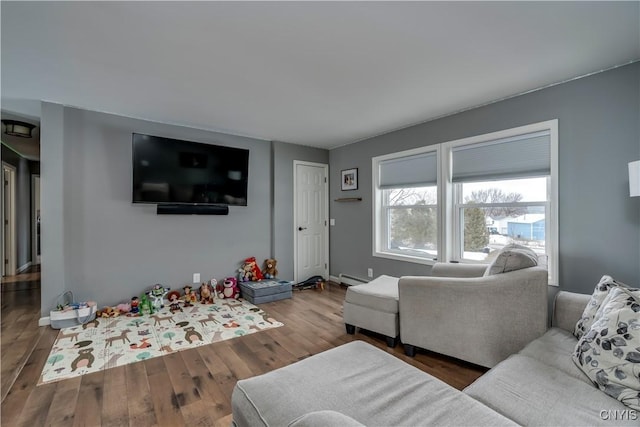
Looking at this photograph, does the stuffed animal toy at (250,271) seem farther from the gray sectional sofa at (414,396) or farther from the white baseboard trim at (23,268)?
the white baseboard trim at (23,268)

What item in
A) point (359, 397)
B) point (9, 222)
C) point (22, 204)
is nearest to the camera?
point (359, 397)

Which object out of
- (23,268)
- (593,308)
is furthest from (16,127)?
(593,308)

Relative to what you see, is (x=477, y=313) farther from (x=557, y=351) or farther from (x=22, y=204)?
(x=22, y=204)

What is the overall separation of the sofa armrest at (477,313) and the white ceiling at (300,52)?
1.58 metres

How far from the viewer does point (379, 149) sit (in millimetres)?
4109

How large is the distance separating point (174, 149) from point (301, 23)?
2399mm

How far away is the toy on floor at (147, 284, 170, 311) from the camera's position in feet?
11.0

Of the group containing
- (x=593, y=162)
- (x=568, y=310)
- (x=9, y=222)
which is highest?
(x=593, y=162)

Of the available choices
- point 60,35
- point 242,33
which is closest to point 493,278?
point 242,33

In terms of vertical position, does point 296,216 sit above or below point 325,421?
above

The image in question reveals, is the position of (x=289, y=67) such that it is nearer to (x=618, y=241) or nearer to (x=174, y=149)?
(x=174, y=149)

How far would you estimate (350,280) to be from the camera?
179 inches

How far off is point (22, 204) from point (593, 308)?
8545 millimetres

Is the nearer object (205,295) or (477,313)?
(477,313)
